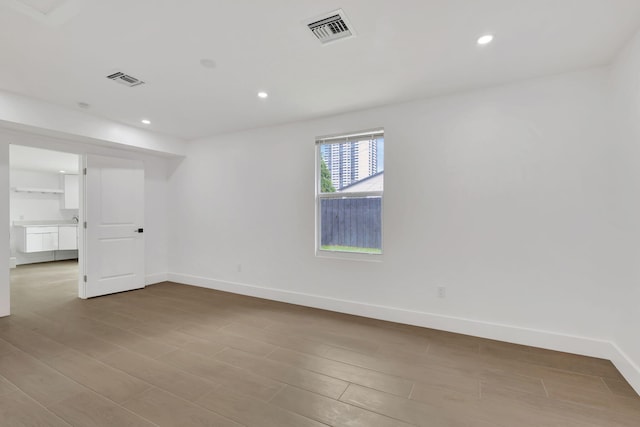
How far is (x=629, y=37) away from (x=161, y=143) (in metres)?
5.48

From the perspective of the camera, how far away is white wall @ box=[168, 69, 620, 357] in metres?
2.50

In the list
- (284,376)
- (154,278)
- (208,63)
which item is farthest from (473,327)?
(154,278)

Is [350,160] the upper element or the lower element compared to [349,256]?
upper

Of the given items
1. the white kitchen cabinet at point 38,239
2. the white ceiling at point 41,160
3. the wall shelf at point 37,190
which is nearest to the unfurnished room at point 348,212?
the white ceiling at point 41,160

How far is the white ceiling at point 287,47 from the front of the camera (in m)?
1.80

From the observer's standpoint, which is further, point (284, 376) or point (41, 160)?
point (41, 160)

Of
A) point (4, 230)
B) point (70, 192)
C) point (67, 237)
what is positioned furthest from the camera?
point (70, 192)

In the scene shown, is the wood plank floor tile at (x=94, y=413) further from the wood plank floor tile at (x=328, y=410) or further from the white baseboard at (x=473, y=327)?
the white baseboard at (x=473, y=327)

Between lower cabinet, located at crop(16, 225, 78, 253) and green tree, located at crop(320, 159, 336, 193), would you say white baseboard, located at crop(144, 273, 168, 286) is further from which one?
lower cabinet, located at crop(16, 225, 78, 253)

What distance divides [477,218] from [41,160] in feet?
26.8

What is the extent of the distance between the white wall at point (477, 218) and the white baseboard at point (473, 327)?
0.01 meters

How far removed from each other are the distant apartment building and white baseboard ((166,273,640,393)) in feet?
5.08

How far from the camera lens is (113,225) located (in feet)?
14.5

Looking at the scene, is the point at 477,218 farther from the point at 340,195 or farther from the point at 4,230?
the point at 4,230
